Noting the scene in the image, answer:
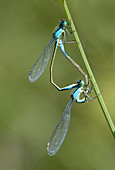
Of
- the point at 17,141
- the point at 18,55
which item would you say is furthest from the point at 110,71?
the point at 17,141

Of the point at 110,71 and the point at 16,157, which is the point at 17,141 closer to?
the point at 16,157

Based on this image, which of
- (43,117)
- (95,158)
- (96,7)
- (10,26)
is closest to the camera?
(95,158)

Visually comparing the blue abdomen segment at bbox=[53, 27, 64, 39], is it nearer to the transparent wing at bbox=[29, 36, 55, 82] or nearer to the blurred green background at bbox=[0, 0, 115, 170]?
the transparent wing at bbox=[29, 36, 55, 82]

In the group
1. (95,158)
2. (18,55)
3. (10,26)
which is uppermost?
(10,26)

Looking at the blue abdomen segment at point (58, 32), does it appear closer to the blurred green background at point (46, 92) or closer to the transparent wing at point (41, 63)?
the transparent wing at point (41, 63)

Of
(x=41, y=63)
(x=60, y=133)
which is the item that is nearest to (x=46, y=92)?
(x=41, y=63)

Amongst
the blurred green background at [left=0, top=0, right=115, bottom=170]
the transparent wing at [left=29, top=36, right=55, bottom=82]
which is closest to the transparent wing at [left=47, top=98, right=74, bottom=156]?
the transparent wing at [left=29, top=36, right=55, bottom=82]

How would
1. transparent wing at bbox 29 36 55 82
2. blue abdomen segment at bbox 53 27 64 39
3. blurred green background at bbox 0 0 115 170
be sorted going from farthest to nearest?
1. blurred green background at bbox 0 0 115 170
2. transparent wing at bbox 29 36 55 82
3. blue abdomen segment at bbox 53 27 64 39

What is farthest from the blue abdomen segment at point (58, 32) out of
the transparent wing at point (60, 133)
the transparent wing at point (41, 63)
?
the transparent wing at point (60, 133)
